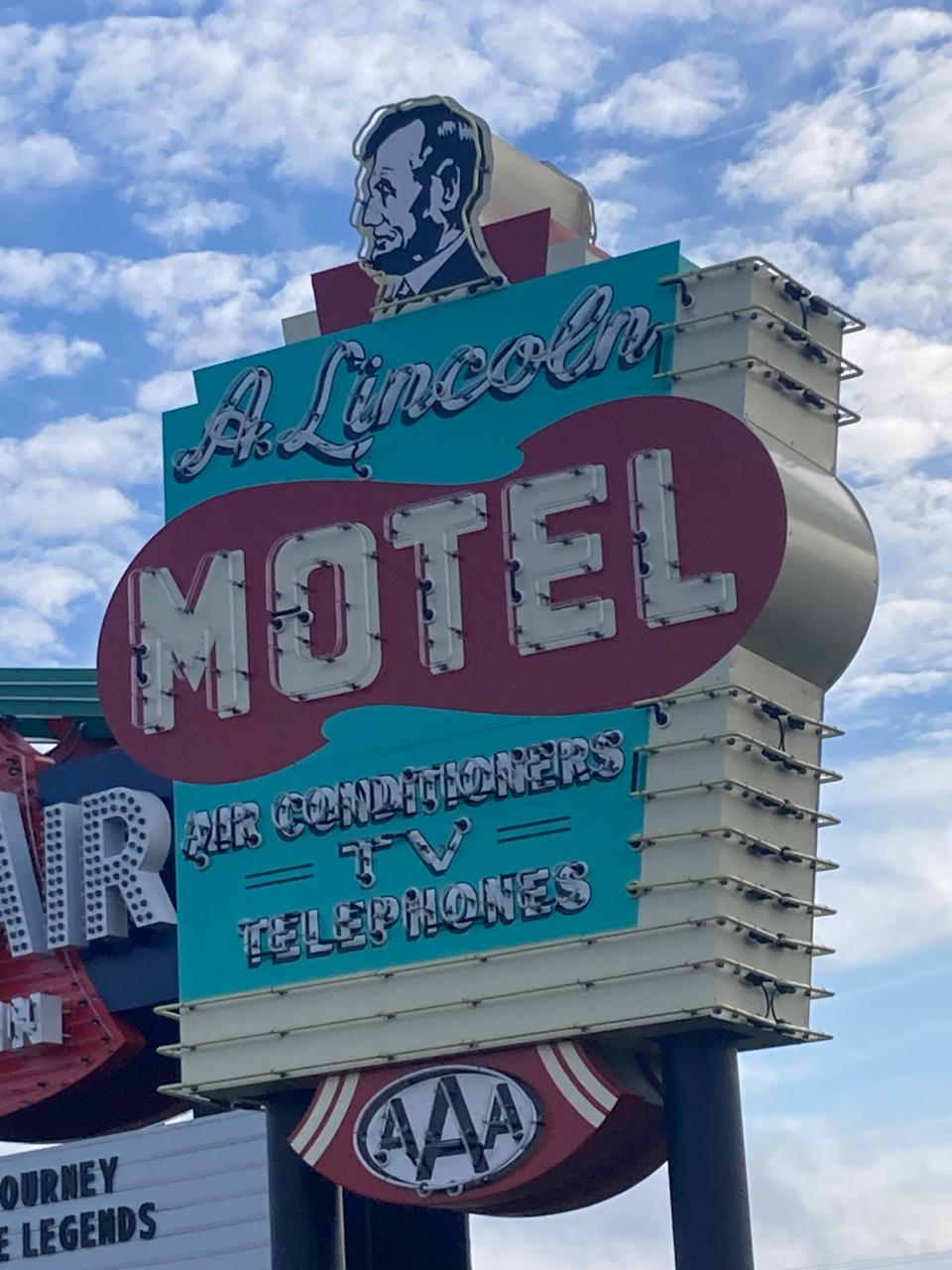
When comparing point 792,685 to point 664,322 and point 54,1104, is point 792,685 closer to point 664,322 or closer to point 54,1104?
point 664,322

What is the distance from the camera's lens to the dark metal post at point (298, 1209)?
2812 cm

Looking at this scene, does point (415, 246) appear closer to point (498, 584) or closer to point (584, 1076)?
point (498, 584)

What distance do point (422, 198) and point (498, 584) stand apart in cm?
471

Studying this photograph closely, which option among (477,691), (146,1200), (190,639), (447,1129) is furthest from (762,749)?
(146,1200)

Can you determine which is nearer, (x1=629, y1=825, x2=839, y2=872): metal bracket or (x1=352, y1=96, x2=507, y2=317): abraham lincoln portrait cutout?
(x1=629, y1=825, x2=839, y2=872): metal bracket

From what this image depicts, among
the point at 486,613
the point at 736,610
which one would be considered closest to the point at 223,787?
the point at 486,613

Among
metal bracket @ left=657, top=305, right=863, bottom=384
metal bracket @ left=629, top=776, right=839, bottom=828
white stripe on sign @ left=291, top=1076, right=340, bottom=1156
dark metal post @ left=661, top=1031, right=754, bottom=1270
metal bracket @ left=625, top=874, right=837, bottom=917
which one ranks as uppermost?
metal bracket @ left=657, top=305, right=863, bottom=384

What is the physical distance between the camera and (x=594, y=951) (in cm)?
2644

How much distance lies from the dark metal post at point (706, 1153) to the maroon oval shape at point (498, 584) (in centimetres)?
352

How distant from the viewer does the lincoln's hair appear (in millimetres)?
29547

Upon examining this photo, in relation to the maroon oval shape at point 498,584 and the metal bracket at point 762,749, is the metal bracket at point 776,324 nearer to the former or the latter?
the maroon oval shape at point 498,584

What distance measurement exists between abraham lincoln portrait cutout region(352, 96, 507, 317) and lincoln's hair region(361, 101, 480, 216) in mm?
11

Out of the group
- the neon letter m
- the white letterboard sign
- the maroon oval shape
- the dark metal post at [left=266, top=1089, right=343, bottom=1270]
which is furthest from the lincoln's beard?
the white letterboard sign

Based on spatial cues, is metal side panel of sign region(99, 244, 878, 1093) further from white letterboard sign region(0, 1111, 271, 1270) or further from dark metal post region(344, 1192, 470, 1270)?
white letterboard sign region(0, 1111, 271, 1270)
